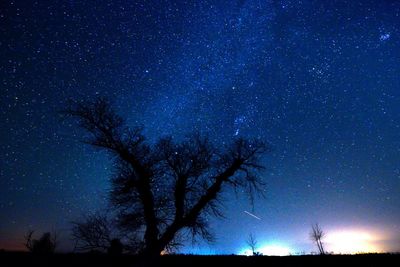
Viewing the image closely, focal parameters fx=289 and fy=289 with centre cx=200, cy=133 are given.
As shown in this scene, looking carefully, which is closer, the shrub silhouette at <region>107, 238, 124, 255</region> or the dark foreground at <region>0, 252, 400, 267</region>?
the dark foreground at <region>0, 252, 400, 267</region>

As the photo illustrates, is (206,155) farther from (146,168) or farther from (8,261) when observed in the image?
(8,261)

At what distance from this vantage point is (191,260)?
16.3m

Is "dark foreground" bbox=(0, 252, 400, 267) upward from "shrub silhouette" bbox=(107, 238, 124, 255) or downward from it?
downward

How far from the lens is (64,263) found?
48.4 feet

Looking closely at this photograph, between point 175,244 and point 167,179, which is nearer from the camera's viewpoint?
point 175,244

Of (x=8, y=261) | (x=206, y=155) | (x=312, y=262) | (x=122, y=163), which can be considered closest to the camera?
(x=8, y=261)

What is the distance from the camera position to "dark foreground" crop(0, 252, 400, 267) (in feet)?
47.2

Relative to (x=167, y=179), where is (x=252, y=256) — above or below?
below

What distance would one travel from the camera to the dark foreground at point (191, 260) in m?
14.4

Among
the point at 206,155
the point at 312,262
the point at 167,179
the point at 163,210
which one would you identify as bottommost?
the point at 312,262

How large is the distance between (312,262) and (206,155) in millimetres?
8708

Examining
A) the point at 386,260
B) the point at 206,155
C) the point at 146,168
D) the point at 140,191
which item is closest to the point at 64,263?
the point at 140,191

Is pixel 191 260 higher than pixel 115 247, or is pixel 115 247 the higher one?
pixel 115 247

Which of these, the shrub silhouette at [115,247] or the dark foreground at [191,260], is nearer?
the dark foreground at [191,260]
